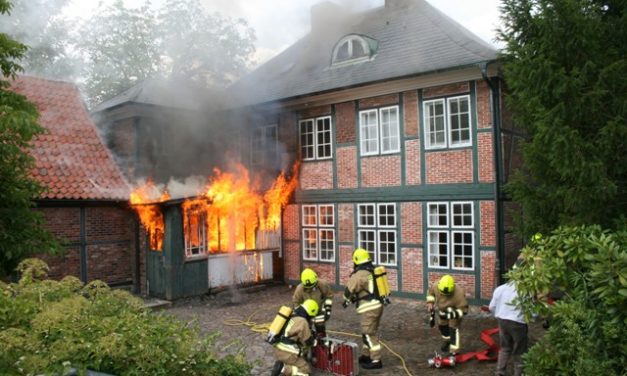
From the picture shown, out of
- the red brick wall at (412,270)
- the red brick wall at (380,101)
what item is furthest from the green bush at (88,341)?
A: the red brick wall at (380,101)

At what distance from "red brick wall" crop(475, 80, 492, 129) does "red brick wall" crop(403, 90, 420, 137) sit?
5.37 ft

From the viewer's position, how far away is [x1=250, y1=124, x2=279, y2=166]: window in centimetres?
1650

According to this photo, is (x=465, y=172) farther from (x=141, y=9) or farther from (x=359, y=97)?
(x=141, y=9)

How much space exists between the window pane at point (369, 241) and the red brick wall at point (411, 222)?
0.97m

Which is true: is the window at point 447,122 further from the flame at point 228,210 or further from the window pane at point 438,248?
the flame at point 228,210

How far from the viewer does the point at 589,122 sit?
809 centimetres

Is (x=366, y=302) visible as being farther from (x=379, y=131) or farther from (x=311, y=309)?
(x=379, y=131)

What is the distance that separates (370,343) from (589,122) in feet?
16.3

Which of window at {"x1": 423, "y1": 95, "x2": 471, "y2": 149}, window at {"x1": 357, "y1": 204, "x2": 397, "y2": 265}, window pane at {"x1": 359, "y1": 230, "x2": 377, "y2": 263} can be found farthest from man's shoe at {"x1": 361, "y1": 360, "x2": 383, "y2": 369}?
window at {"x1": 423, "y1": 95, "x2": 471, "y2": 149}

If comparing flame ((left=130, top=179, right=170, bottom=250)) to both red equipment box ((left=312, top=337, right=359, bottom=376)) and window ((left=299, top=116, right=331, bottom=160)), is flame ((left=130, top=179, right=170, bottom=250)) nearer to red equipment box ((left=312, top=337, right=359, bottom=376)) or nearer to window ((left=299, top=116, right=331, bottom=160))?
window ((left=299, top=116, right=331, bottom=160))

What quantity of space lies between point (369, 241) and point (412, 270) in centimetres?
156

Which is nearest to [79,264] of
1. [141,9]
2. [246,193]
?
[246,193]

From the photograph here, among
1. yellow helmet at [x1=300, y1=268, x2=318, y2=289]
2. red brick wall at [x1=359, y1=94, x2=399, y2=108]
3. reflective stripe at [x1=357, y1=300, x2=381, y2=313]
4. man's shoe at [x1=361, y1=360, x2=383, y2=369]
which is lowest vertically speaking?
man's shoe at [x1=361, y1=360, x2=383, y2=369]

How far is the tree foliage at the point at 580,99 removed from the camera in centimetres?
769
